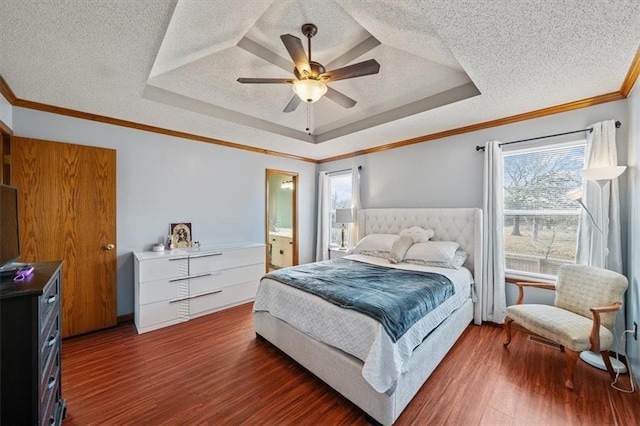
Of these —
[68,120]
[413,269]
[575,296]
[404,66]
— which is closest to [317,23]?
[404,66]

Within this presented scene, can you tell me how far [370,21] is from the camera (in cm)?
232

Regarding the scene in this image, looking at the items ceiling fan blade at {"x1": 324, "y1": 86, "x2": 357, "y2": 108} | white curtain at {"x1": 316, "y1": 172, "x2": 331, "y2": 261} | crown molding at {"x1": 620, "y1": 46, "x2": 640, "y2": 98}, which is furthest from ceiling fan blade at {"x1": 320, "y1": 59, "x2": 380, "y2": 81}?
white curtain at {"x1": 316, "y1": 172, "x2": 331, "y2": 261}

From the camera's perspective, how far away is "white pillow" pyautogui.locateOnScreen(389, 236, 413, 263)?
3.39m

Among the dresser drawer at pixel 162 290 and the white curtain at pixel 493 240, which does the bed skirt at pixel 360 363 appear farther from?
the dresser drawer at pixel 162 290

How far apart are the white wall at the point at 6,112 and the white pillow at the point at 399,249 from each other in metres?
4.40

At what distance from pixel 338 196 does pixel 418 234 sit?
7.23ft

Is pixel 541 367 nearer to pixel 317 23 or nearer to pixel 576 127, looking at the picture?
pixel 576 127

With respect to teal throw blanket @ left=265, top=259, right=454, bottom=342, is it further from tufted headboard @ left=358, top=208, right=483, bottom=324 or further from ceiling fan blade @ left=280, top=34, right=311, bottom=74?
ceiling fan blade @ left=280, top=34, right=311, bottom=74

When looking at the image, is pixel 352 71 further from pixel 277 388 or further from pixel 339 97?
pixel 277 388

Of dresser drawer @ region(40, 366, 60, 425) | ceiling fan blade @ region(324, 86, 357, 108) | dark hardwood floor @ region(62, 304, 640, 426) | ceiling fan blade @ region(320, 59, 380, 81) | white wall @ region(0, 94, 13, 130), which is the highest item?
ceiling fan blade @ region(320, 59, 380, 81)

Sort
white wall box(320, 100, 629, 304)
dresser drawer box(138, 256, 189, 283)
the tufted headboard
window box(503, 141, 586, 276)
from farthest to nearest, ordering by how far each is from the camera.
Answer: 1. the tufted headboard
2. dresser drawer box(138, 256, 189, 283)
3. window box(503, 141, 586, 276)
4. white wall box(320, 100, 629, 304)

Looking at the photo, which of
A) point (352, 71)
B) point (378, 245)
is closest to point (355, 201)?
point (378, 245)

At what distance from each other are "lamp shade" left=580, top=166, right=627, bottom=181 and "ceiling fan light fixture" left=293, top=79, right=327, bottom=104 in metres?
2.57

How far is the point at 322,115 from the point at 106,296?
3852 millimetres
